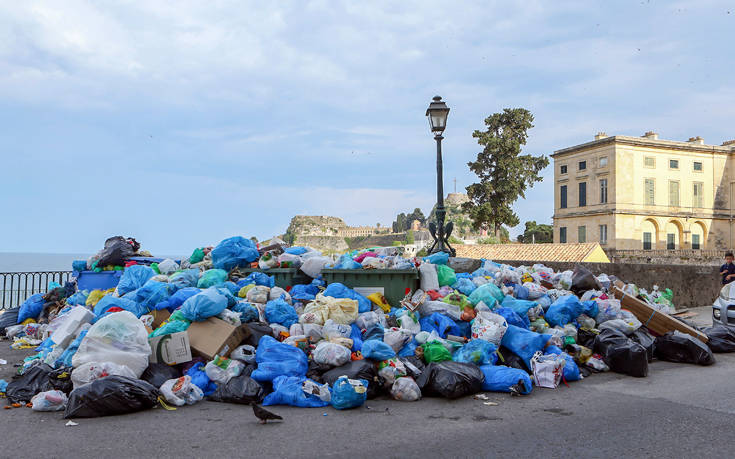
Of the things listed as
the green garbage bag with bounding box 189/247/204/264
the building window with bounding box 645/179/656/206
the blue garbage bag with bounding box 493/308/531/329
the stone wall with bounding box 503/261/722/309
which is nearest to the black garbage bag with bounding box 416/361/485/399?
the blue garbage bag with bounding box 493/308/531/329

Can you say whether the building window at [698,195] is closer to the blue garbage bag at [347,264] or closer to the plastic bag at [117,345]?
the blue garbage bag at [347,264]

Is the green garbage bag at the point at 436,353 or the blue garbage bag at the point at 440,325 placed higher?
the blue garbage bag at the point at 440,325

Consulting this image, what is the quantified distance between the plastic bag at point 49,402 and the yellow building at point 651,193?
41559 mm

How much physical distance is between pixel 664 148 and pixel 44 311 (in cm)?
4441

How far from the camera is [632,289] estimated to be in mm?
8148

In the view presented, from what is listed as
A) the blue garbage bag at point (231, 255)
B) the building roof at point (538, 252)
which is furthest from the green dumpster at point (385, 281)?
the building roof at point (538, 252)

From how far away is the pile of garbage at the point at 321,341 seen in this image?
443 centimetres

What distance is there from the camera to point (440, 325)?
5707 millimetres

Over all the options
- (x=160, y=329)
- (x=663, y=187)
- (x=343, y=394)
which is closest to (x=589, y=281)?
(x=343, y=394)

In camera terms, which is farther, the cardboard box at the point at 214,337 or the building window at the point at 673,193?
the building window at the point at 673,193

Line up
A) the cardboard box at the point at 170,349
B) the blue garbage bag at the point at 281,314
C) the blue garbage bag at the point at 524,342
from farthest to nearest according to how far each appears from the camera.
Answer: the blue garbage bag at the point at 281,314 → the blue garbage bag at the point at 524,342 → the cardboard box at the point at 170,349

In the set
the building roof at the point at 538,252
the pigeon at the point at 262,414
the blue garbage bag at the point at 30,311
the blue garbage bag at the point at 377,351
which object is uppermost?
the building roof at the point at 538,252

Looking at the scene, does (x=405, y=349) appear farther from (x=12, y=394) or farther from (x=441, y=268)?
(x=12, y=394)

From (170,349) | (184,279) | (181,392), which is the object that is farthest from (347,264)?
(181,392)
